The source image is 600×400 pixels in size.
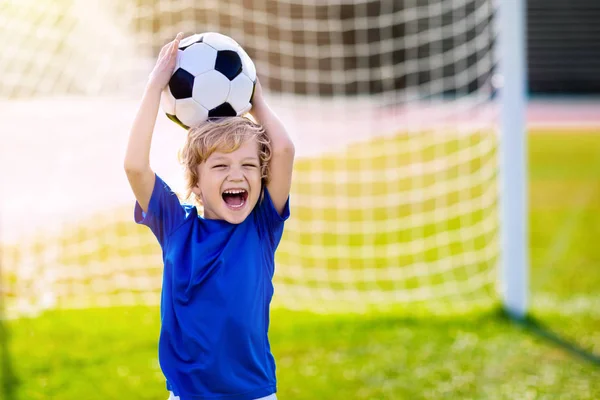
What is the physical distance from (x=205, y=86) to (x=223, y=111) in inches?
3.3

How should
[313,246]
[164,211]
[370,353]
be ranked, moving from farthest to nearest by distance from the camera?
[313,246]
[370,353]
[164,211]

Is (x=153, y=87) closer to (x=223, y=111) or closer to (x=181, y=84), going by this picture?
(x=181, y=84)

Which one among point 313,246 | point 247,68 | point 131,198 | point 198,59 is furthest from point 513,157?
point 131,198

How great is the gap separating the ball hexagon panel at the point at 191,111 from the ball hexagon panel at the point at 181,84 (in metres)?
0.02

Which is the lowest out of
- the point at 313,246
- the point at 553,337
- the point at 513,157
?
the point at 313,246

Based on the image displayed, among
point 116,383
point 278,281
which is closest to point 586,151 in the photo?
point 278,281

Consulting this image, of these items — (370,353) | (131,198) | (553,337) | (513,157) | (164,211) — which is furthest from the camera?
(131,198)

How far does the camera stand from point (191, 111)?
7.47 ft

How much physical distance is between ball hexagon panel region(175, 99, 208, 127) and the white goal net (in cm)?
303

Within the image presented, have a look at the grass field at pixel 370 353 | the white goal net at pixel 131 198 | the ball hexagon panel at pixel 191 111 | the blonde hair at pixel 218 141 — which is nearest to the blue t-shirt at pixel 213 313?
the blonde hair at pixel 218 141

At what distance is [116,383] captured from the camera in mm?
3850

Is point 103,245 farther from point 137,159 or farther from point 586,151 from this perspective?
point 586,151

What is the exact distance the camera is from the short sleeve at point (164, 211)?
2.19 m

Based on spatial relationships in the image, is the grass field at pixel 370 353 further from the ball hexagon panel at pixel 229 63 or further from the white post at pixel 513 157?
the ball hexagon panel at pixel 229 63
